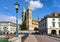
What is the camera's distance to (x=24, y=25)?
496 ft

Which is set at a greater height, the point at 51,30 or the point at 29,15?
the point at 29,15

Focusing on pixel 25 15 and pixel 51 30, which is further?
pixel 25 15

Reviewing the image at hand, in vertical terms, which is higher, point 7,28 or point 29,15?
point 29,15

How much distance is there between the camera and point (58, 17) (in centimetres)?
7406

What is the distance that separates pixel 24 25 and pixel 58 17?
261 feet

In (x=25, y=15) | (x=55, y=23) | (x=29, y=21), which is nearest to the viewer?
(x=55, y=23)

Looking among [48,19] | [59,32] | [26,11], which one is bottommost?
[59,32]

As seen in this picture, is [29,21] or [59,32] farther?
[29,21]

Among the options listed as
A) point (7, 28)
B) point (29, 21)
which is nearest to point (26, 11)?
point (29, 21)

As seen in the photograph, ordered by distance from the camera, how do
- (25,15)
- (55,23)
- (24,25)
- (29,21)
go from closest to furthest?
(55,23), (24,25), (29,21), (25,15)

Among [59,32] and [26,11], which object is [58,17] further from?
[26,11]

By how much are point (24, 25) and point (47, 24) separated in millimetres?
79272

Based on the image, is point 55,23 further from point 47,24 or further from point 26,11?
point 26,11

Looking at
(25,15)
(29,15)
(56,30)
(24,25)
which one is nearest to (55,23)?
(56,30)
